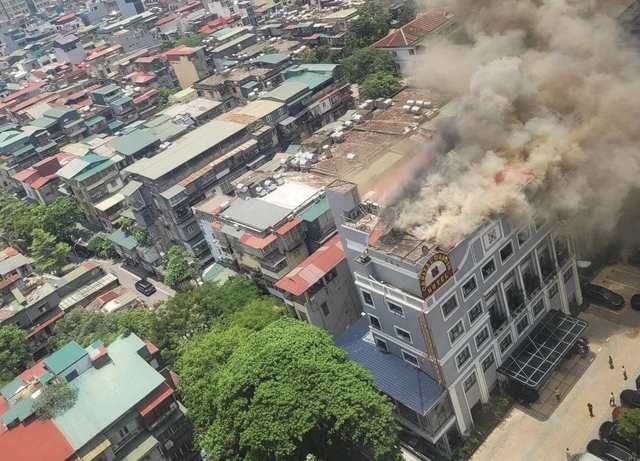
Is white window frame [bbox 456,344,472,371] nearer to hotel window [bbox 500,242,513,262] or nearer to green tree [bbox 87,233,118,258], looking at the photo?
hotel window [bbox 500,242,513,262]

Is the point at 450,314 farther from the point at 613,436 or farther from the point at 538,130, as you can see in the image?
the point at 538,130

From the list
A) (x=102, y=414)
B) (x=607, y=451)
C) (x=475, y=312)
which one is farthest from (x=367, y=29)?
(x=607, y=451)

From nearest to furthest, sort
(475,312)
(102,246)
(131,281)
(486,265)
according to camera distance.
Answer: (486,265)
(475,312)
(131,281)
(102,246)

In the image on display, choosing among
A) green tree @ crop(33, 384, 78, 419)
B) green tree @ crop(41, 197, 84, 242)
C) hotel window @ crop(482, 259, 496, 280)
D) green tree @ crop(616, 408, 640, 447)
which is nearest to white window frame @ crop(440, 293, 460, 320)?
hotel window @ crop(482, 259, 496, 280)

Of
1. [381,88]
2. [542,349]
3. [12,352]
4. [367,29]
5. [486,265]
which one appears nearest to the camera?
[486,265]

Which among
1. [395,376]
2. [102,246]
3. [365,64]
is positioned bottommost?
[102,246]

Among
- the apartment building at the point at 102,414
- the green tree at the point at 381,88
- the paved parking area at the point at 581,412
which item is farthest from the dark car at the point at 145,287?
the paved parking area at the point at 581,412

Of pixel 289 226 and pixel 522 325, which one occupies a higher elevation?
pixel 289 226
